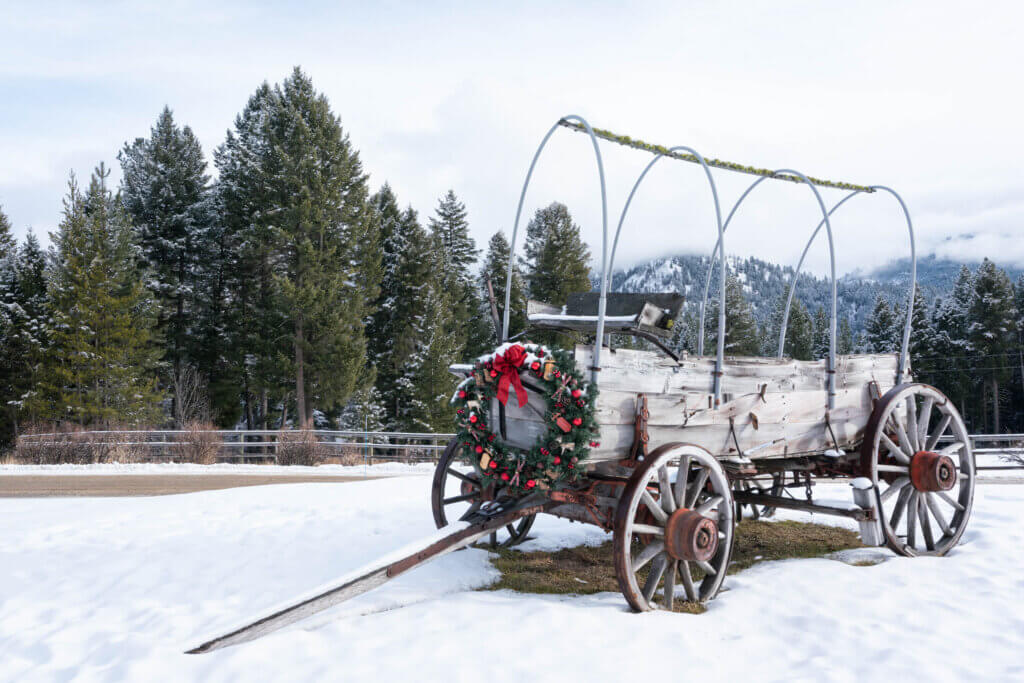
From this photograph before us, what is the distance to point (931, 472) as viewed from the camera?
5.49 meters

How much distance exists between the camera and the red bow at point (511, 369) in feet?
13.8

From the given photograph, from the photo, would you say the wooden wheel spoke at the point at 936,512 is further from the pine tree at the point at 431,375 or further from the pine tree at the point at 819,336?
the pine tree at the point at 819,336

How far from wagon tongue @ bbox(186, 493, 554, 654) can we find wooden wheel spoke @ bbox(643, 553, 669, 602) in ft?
2.66

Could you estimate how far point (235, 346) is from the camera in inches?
982

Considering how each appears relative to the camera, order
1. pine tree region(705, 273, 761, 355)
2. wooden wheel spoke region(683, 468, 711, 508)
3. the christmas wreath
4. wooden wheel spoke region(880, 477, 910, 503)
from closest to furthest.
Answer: the christmas wreath < wooden wheel spoke region(683, 468, 711, 508) < wooden wheel spoke region(880, 477, 910, 503) < pine tree region(705, 273, 761, 355)

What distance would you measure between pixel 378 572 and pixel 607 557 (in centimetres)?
265

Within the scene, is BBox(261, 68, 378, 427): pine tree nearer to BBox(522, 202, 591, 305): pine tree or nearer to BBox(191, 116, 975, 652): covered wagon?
BBox(522, 202, 591, 305): pine tree

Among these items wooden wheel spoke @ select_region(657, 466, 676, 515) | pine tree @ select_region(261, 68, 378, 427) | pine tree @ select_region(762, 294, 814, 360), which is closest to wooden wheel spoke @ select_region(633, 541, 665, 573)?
wooden wheel spoke @ select_region(657, 466, 676, 515)

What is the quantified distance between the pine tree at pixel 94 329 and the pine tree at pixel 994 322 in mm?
39849

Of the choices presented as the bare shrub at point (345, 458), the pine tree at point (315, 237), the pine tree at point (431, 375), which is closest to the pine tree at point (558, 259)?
the pine tree at point (431, 375)

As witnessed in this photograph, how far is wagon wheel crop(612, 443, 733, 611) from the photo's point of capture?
3.93 meters

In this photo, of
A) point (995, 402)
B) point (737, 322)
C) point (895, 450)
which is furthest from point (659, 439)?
point (995, 402)

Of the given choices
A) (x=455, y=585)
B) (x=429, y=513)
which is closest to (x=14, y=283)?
(x=429, y=513)

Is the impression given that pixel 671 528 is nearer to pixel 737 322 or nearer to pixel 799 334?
pixel 737 322
